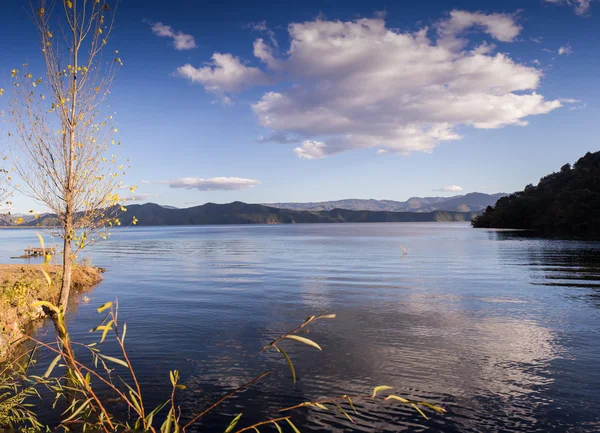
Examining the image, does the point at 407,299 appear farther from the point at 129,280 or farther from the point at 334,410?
the point at 129,280

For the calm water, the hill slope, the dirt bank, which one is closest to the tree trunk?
the dirt bank

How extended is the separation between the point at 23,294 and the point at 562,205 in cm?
16597

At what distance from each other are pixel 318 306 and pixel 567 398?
51.6 ft

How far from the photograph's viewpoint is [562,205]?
14162 cm

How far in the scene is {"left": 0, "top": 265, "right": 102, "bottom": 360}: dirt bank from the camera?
1556 cm

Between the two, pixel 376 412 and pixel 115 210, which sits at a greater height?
pixel 115 210

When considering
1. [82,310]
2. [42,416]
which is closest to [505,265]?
[82,310]

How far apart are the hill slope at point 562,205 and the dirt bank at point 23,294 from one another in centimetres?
11686

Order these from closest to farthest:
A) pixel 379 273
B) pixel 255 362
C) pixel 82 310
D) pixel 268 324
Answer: pixel 255 362
pixel 268 324
pixel 82 310
pixel 379 273

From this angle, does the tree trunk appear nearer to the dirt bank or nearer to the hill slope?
the dirt bank

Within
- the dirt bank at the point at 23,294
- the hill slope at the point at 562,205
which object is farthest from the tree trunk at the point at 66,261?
the hill slope at the point at 562,205

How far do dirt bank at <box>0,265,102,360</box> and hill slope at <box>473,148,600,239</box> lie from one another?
11686cm

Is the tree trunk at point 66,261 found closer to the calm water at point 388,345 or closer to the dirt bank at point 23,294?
the dirt bank at point 23,294

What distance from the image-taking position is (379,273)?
143 ft
